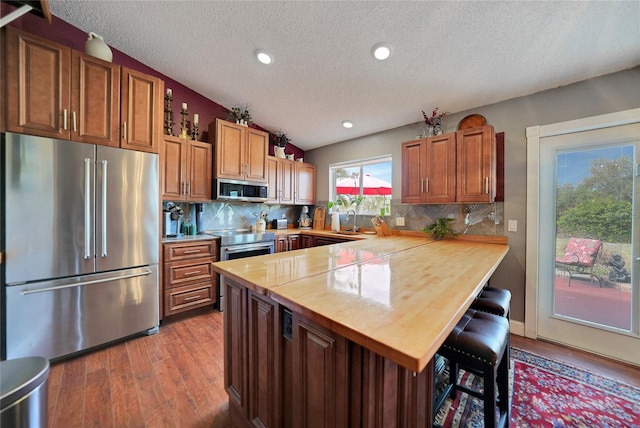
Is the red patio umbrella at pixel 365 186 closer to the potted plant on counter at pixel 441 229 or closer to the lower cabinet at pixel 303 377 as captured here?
the potted plant on counter at pixel 441 229

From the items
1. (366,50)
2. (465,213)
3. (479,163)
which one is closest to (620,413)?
(465,213)

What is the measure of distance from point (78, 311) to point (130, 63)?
2.60 m

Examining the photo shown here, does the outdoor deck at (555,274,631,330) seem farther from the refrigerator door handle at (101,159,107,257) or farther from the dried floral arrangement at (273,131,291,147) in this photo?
the refrigerator door handle at (101,159,107,257)

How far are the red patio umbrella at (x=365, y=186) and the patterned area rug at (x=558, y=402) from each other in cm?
241

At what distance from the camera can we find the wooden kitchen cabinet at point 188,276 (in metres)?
2.56

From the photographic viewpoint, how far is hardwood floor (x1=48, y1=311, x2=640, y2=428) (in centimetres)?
142

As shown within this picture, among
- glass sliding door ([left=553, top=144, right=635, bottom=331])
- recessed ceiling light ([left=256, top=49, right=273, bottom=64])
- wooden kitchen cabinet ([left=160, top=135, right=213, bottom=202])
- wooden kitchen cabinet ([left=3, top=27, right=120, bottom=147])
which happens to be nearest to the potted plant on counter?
glass sliding door ([left=553, top=144, right=635, bottom=331])

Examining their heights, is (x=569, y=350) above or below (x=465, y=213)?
below

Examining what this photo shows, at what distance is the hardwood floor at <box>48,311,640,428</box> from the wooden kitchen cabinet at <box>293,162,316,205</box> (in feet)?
7.92

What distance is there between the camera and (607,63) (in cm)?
189

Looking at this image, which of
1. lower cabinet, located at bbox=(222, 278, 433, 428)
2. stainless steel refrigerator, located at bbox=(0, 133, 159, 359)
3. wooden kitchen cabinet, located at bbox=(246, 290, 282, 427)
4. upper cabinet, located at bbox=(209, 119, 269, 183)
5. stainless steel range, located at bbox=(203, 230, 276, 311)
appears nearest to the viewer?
lower cabinet, located at bbox=(222, 278, 433, 428)

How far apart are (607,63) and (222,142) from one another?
12.3 ft

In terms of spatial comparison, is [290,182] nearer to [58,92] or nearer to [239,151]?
[239,151]

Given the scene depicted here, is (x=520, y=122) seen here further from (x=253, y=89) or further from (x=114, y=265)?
(x=114, y=265)
